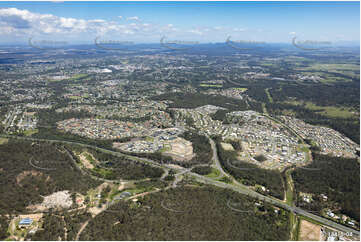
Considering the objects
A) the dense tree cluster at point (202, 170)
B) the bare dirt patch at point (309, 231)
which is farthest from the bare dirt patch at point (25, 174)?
the bare dirt patch at point (309, 231)

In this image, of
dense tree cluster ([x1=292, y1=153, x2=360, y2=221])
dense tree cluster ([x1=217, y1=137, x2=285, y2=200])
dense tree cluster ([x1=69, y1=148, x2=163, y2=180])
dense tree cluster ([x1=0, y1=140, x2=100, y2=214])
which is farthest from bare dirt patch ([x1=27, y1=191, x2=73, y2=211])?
dense tree cluster ([x1=292, y1=153, x2=360, y2=221])

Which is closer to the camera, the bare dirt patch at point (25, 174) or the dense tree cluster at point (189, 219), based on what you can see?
the dense tree cluster at point (189, 219)

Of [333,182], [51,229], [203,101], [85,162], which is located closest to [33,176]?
[85,162]

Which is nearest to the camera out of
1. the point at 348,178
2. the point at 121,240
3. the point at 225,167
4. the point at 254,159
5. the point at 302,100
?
the point at 121,240

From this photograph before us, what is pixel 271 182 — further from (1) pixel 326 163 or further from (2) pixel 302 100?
(2) pixel 302 100

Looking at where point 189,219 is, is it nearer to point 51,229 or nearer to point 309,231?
point 309,231

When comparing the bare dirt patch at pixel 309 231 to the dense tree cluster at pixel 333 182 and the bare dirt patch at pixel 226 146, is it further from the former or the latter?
the bare dirt patch at pixel 226 146

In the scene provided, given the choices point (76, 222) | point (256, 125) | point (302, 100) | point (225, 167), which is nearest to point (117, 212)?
point (76, 222)

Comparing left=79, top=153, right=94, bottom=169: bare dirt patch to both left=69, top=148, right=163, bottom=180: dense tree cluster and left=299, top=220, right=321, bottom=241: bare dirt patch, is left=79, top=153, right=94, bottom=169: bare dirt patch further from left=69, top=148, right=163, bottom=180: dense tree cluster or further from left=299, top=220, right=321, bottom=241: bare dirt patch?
left=299, top=220, right=321, bottom=241: bare dirt patch
